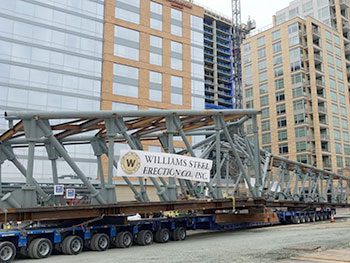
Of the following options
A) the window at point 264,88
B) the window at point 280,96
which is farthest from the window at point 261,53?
the window at point 280,96

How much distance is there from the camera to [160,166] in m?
20.3

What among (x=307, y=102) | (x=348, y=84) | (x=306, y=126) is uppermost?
(x=348, y=84)

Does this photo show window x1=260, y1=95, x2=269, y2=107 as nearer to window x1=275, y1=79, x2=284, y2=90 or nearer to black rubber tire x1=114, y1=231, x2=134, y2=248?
window x1=275, y1=79, x2=284, y2=90

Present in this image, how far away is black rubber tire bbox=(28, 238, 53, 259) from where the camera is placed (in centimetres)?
1599

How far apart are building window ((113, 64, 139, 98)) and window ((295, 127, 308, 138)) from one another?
36.6 meters

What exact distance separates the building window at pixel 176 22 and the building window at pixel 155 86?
828cm

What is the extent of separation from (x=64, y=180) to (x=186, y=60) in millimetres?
27012

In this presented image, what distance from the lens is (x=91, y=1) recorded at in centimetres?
5419

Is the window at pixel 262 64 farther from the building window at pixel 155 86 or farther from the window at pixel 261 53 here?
the building window at pixel 155 86

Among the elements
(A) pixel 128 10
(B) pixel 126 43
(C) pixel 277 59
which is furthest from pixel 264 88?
(B) pixel 126 43

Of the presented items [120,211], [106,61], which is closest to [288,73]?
[106,61]

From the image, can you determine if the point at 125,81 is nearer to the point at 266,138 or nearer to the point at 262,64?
the point at 266,138

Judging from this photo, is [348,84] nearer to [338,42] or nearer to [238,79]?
[338,42]

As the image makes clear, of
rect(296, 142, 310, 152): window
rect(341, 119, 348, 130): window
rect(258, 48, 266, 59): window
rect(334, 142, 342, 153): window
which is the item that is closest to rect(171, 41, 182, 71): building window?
rect(258, 48, 266, 59): window
